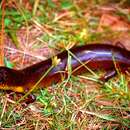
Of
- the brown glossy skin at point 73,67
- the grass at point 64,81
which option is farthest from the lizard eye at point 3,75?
the grass at point 64,81

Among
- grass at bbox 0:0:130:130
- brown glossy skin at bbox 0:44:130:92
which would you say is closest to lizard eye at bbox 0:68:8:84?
brown glossy skin at bbox 0:44:130:92

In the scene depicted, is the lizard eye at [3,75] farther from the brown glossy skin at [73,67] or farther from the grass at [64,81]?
the grass at [64,81]

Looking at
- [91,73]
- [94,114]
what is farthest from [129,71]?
[94,114]

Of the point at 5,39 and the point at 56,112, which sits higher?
the point at 5,39

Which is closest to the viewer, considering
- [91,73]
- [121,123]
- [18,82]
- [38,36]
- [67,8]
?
[121,123]

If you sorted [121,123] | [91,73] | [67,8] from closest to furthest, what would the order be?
[121,123] → [91,73] → [67,8]

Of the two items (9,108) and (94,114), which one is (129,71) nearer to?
(94,114)

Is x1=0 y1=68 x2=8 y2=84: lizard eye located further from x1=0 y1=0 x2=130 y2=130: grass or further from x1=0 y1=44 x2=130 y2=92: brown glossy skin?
x1=0 y1=0 x2=130 y2=130: grass
